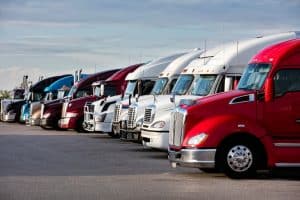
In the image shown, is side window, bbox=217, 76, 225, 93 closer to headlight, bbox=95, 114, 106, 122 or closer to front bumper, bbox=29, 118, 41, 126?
headlight, bbox=95, 114, 106, 122

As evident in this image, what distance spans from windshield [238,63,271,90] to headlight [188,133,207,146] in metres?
1.31

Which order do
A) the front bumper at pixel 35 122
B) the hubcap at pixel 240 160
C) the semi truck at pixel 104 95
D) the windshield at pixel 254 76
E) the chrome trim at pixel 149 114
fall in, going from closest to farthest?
1. the hubcap at pixel 240 160
2. the windshield at pixel 254 76
3. the chrome trim at pixel 149 114
4. the semi truck at pixel 104 95
5. the front bumper at pixel 35 122

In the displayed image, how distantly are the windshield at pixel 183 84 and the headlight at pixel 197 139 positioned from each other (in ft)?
19.2

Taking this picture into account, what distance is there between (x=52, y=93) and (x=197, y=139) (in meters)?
25.9

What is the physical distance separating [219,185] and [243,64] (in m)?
5.45

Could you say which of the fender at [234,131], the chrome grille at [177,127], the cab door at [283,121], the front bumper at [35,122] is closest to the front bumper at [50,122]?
the front bumper at [35,122]

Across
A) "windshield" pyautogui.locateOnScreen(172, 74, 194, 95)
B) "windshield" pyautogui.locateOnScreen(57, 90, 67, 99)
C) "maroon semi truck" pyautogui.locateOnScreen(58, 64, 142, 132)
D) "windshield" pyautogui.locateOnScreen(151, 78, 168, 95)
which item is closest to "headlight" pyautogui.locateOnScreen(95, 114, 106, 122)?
"maroon semi truck" pyautogui.locateOnScreen(58, 64, 142, 132)

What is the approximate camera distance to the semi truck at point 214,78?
709 inches

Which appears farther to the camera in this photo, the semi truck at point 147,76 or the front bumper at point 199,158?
the semi truck at point 147,76

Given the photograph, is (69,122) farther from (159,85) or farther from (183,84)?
(183,84)

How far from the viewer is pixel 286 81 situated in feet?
47.4

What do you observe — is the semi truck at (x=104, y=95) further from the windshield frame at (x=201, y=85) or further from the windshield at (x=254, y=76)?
the windshield at (x=254, y=76)

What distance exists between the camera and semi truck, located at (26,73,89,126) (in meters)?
37.9

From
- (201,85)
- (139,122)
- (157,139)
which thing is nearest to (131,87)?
(139,122)
